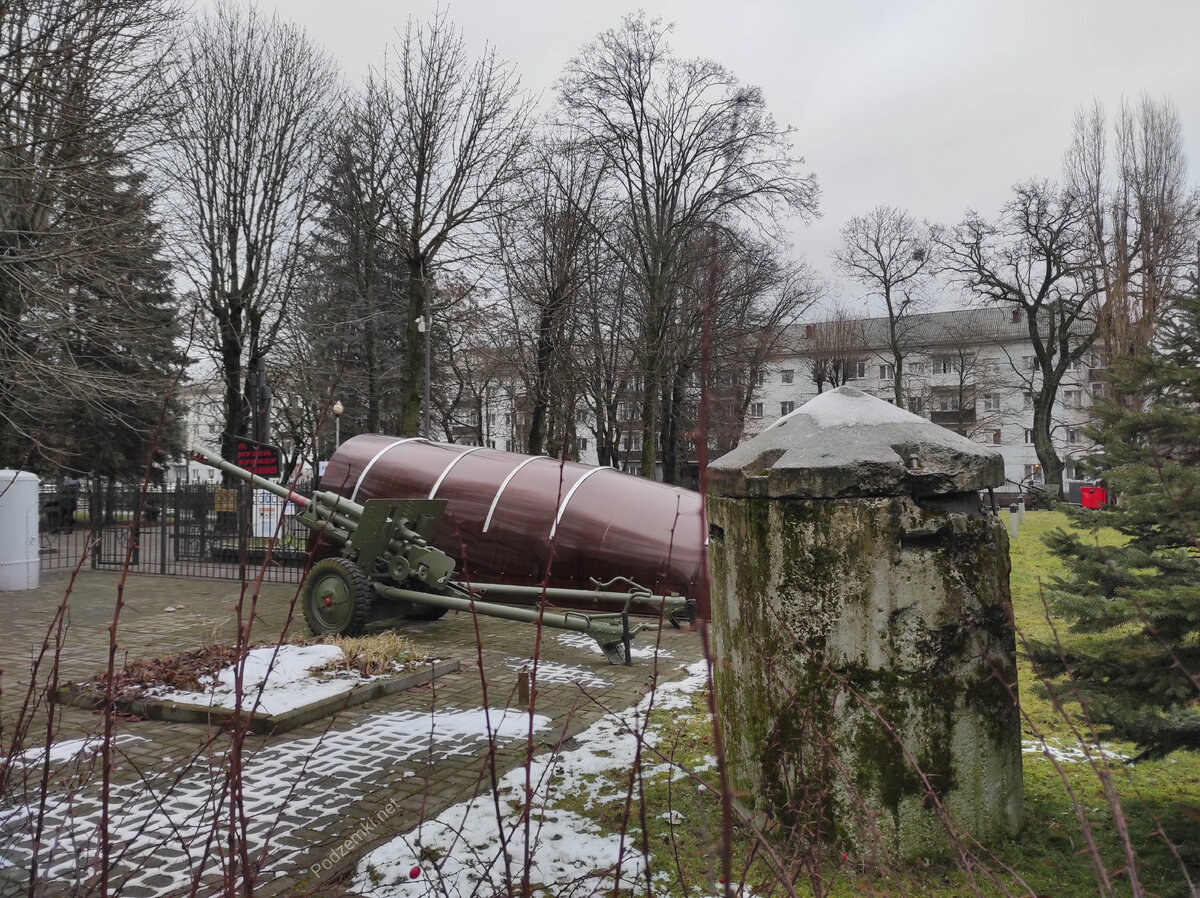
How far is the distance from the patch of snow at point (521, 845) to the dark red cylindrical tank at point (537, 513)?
381 centimetres

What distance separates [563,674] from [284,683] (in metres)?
2.40

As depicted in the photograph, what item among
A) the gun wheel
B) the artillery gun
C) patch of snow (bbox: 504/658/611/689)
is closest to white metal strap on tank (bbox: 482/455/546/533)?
the artillery gun

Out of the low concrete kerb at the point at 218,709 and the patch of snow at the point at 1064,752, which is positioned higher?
the low concrete kerb at the point at 218,709

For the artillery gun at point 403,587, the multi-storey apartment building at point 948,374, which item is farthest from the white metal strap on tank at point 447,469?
the multi-storey apartment building at point 948,374

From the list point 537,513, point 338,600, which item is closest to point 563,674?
point 537,513

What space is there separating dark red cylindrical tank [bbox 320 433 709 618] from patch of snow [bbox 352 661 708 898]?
150 inches

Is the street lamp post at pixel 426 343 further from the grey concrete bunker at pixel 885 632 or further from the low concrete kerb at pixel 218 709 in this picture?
the grey concrete bunker at pixel 885 632

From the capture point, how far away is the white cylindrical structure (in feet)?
43.8

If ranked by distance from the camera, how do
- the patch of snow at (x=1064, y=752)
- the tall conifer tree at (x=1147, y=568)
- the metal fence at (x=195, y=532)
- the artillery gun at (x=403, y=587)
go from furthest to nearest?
1. the metal fence at (x=195, y=532)
2. the artillery gun at (x=403, y=587)
3. the patch of snow at (x=1064, y=752)
4. the tall conifer tree at (x=1147, y=568)

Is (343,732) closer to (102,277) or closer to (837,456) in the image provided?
(837,456)

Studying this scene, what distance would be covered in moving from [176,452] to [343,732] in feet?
89.2

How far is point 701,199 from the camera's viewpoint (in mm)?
26016

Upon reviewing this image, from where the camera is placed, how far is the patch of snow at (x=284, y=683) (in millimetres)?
6055

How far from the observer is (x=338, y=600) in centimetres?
856
